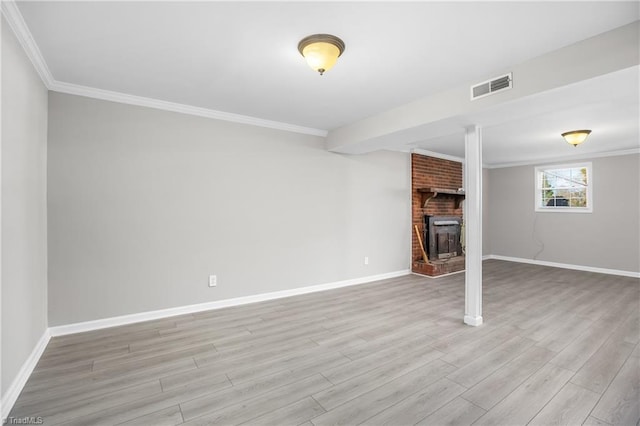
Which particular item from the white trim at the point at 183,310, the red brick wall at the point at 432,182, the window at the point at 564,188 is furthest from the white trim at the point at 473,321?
the window at the point at 564,188

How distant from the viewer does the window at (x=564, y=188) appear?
21.2 feet

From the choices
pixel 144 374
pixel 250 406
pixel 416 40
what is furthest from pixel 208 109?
pixel 250 406

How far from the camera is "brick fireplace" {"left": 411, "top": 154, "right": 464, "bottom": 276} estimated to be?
5988 mm

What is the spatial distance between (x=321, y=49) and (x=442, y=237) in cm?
518

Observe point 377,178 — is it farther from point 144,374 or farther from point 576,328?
point 144,374

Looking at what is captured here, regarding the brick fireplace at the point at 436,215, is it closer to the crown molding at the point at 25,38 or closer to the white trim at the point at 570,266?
the white trim at the point at 570,266

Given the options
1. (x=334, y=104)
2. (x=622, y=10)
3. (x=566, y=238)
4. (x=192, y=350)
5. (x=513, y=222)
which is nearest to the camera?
(x=622, y=10)

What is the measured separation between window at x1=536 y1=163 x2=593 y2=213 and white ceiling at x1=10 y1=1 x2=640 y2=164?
3.59 meters

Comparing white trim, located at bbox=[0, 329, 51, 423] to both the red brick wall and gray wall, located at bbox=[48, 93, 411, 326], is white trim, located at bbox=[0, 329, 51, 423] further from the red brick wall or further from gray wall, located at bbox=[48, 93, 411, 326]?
the red brick wall

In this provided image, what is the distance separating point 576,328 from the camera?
327cm

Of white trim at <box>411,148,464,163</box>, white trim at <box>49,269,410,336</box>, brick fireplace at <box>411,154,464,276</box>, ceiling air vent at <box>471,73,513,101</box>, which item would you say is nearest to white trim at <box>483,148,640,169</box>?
white trim at <box>411,148,464,163</box>

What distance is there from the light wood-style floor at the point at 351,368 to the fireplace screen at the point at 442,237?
223cm

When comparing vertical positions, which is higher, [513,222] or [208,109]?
[208,109]

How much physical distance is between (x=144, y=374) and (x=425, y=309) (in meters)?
3.10
